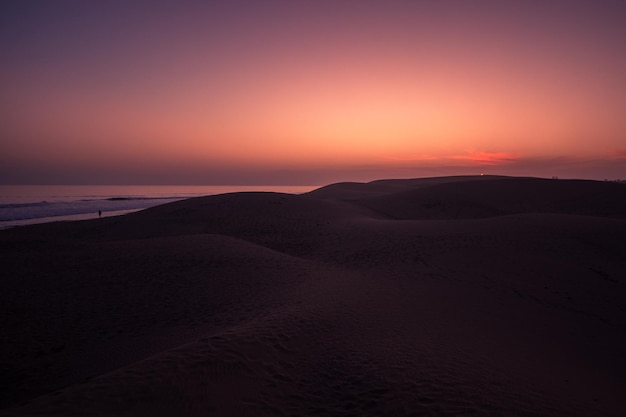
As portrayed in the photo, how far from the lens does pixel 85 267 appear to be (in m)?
12.3

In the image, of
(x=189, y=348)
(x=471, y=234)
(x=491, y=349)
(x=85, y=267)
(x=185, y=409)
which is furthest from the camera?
(x=471, y=234)

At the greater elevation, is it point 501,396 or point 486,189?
point 486,189

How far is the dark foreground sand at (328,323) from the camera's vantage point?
17.2ft

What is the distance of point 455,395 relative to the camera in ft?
17.3

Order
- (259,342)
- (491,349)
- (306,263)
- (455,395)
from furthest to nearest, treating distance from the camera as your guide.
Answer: (306,263) → (491,349) → (259,342) → (455,395)

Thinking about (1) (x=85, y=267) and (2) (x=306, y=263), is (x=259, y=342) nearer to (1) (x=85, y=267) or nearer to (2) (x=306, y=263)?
(2) (x=306, y=263)

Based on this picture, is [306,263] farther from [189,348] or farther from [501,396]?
[501,396]

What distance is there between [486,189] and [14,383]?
4157cm

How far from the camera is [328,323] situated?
7914 millimetres

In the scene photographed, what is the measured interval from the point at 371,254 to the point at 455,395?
10190 millimetres

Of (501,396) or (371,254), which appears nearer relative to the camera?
(501,396)

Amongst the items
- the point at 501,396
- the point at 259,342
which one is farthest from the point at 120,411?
the point at 501,396

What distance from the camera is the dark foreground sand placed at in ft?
17.2

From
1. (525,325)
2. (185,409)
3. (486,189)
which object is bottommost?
(525,325)
